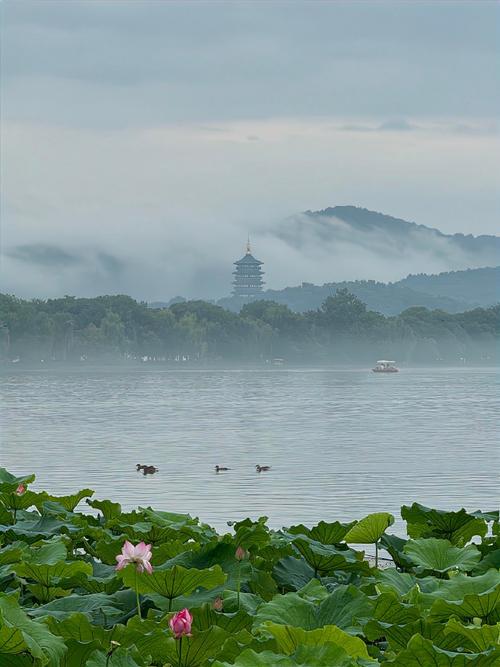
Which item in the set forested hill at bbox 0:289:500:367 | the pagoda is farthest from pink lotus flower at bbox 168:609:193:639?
the pagoda

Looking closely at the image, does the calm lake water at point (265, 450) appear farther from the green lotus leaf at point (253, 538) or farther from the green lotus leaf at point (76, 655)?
the green lotus leaf at point (76, 655)

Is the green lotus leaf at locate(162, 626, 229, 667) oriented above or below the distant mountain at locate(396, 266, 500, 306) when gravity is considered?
below

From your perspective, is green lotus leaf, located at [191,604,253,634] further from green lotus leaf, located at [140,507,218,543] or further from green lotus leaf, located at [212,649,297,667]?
green lotus leaf, located at [140,507,218,543]

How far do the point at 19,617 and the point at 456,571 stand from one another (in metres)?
0.75

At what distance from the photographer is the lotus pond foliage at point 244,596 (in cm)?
117

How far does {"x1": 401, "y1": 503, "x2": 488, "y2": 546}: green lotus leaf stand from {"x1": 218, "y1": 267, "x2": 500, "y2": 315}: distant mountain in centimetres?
7740

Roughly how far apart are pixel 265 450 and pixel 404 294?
73.3 m

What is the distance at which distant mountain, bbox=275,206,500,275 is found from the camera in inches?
3627

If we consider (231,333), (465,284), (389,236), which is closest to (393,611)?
(231,333)

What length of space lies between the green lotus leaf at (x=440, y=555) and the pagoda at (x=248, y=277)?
8205cm

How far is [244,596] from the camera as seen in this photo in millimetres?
1514

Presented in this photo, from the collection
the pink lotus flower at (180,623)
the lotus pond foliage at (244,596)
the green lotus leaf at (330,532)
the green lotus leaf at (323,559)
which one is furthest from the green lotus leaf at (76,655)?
the green lotus leaf at (330,532)

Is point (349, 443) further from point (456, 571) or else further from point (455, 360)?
point (455, 360)

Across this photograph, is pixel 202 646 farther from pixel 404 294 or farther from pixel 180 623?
pixel 404 294
